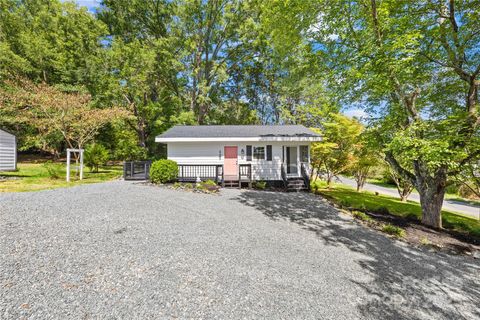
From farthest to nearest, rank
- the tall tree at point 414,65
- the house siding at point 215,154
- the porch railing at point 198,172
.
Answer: the house siding at point 215,154, the porch railing at point 198,172, the tall tree at point 414,65

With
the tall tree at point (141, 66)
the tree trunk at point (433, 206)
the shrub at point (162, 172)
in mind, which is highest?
the tall tree at point (141, 66)

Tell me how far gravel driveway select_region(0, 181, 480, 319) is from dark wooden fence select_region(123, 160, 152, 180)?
16.1 ft

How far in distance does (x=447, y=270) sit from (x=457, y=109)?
653 centimetres

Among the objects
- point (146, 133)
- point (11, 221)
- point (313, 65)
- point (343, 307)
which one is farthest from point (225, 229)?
point (146, 133)

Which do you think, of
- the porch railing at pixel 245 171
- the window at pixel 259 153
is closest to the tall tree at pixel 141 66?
the window at pixel 259 153

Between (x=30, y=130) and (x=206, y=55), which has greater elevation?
(x=206, y=55)

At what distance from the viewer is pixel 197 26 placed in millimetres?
19281

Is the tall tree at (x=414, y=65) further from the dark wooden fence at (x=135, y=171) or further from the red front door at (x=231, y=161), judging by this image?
the dark wooden fence at (x=135, y=171)

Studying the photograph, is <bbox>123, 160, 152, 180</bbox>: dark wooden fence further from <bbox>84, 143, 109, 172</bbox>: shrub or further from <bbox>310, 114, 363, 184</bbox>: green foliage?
<bbox>310, 114, 363, 184</bbox>: green foliage

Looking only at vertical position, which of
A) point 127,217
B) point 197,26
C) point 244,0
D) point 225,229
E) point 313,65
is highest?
point 244,0

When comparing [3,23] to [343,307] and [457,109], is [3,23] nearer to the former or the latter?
[343,307]

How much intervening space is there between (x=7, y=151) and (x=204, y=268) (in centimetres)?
→ 1308

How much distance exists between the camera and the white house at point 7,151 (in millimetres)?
9680

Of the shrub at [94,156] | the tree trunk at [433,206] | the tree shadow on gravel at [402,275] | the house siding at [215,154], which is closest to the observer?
the tree shadow on gravel at [402,275]
